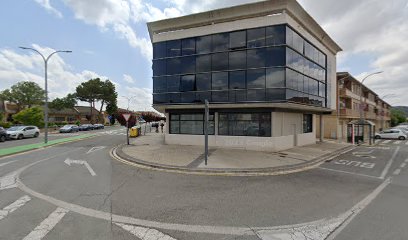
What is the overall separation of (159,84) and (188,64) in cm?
300

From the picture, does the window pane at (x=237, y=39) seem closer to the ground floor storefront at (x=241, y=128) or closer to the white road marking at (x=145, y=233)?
the ground floor storefront at (x=241, y=128)

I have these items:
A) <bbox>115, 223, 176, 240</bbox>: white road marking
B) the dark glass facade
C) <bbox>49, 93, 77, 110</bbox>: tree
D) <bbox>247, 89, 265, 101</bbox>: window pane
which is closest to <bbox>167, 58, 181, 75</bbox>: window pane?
the dark glass facade

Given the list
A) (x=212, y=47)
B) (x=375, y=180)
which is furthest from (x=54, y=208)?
(x=212, y=47)

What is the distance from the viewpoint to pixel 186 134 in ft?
57.1


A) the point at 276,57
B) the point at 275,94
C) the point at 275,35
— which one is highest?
the point at 275,35

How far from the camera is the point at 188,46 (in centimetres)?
1641

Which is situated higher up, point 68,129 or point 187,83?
point 187,83

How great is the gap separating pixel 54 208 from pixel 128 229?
244 cm

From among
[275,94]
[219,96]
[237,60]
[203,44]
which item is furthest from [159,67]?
[275,94]

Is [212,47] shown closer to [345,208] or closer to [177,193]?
[177,193]

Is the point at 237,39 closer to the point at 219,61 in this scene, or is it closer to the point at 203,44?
the point at 219,61

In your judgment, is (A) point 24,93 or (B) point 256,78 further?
(A) point 24,93

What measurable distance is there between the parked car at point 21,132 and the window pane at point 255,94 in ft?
87.3

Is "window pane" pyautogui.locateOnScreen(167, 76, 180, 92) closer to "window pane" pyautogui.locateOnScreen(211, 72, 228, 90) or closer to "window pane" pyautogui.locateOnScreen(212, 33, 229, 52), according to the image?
"window pane" pyautogui.locateOnScreen(211, 72, 228, 90)
